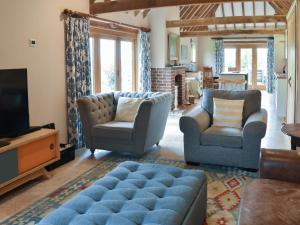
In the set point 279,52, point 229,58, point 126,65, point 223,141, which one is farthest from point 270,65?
point 223,141

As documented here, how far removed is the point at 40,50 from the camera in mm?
4680

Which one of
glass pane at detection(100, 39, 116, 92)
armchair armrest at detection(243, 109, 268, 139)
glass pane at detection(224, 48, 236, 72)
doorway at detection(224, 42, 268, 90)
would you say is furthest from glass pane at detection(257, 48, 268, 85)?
armchair armrest at detection(243, 109, 268, 139)

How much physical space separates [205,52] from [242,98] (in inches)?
410

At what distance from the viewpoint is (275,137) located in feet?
19.3

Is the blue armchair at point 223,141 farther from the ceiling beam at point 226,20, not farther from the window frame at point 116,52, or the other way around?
the ceiling beam at point 226,20

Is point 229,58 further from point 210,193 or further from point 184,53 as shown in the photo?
point 210,193

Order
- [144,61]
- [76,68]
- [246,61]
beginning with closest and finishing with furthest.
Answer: [76,68]
[144,61]
[246,61]

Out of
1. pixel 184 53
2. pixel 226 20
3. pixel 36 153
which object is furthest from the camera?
pixel 184 53

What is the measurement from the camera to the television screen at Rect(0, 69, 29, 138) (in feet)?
11.6

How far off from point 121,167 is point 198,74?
368 inches

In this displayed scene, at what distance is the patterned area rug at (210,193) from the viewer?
2969 millimetres

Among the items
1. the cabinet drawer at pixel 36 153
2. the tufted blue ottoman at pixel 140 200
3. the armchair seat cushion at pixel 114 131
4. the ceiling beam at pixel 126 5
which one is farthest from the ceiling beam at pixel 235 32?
the tufted blue ottoman at pixel 140 200

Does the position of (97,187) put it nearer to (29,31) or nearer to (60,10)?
(29,31)

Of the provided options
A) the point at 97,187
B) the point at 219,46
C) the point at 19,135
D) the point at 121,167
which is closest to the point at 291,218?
the point at 97,187
